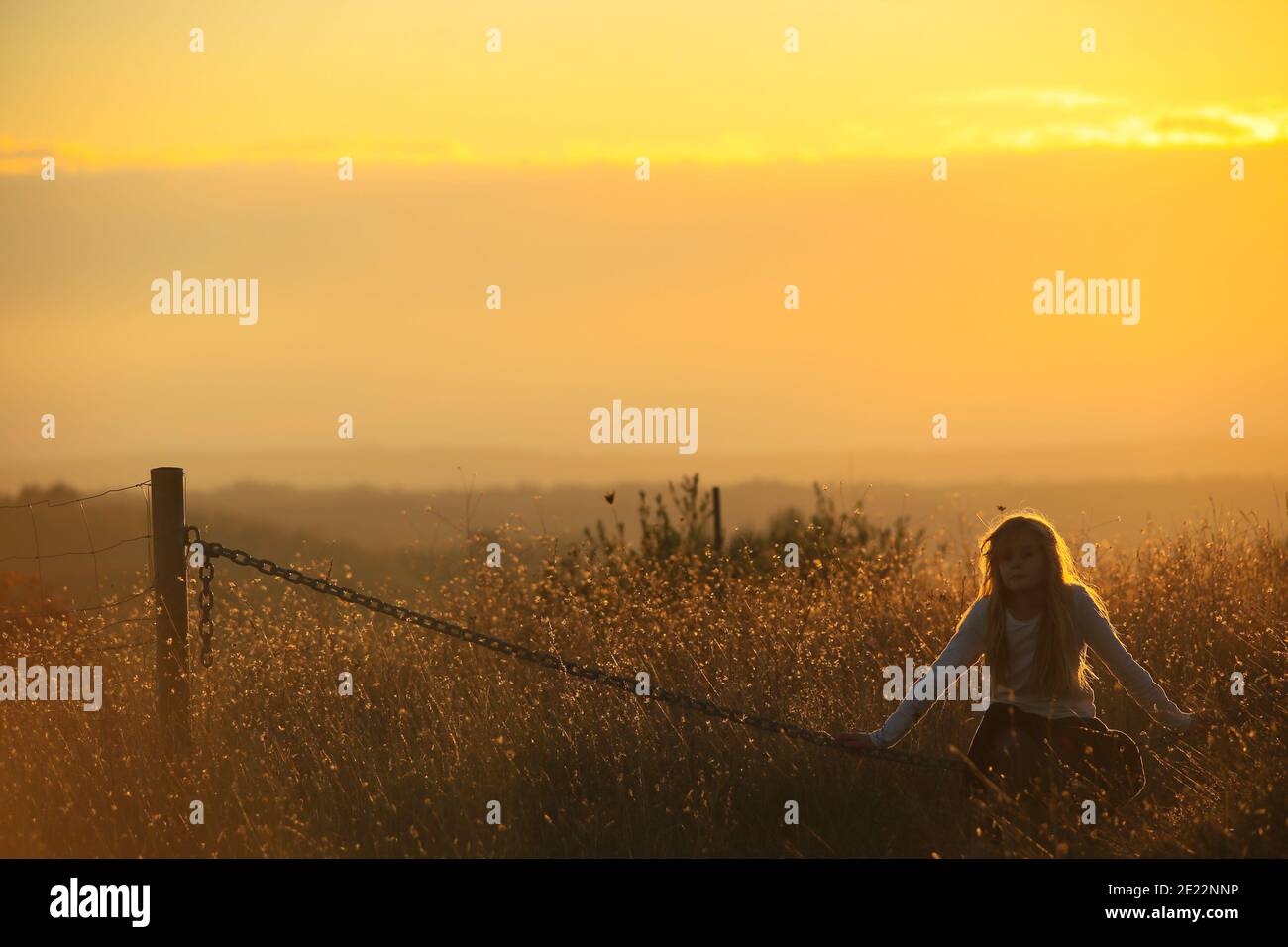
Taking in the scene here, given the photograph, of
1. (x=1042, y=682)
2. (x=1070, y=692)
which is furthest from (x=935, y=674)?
(x=1070, y=692)

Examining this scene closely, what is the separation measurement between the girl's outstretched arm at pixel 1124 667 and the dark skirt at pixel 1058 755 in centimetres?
18

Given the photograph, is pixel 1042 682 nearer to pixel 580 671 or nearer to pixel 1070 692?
pixel 1070 692

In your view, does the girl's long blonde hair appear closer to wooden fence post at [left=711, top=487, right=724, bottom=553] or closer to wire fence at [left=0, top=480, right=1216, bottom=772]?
wire fence at [left=0, top=480, right=1216, bottom=772]

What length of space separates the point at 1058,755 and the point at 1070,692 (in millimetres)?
272

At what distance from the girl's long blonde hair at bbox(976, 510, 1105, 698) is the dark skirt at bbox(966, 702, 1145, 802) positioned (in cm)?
15

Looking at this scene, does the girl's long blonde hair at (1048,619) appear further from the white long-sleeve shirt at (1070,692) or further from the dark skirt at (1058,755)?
the dark skirt at (1058,755)

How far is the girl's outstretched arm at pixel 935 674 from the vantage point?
5.57m

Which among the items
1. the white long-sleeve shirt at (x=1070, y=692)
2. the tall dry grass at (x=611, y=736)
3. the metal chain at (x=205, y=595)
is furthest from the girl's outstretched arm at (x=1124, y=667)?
the metal chain at (x=205, y=595)

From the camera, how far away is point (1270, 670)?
7578 millimetres

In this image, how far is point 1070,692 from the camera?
5.50 meters
